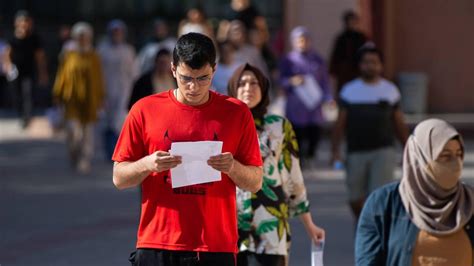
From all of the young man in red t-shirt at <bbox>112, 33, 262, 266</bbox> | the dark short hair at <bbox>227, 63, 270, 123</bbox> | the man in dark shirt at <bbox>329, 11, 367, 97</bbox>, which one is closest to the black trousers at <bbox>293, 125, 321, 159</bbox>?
the man in dark shirt at <bbox>329, 11, 367, 97</bbox>

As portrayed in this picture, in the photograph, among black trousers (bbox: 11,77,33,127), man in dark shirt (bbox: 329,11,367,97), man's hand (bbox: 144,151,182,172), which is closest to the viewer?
man's hand (bbox: 144,151,182,172)

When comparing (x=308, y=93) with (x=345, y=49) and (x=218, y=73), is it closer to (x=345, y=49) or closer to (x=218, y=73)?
(x=345, y=49)

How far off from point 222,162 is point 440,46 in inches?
661

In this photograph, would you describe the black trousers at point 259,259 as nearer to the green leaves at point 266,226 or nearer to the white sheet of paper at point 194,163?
the green leaves at point 266,226

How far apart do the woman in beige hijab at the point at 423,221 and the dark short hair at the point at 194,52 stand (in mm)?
980

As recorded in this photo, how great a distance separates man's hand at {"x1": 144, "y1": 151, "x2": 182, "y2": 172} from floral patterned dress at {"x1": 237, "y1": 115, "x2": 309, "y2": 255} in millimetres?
1503

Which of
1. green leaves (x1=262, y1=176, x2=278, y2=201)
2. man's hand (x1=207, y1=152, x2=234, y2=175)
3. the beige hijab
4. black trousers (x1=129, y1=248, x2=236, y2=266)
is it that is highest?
man's hand (x1=207, y1=152, x2=234, y2=175)

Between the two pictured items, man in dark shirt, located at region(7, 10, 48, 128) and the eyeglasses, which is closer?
the eyeglasses

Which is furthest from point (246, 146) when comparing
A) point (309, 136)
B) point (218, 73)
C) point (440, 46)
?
point (440, 46)

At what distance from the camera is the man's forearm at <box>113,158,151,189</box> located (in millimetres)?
5753

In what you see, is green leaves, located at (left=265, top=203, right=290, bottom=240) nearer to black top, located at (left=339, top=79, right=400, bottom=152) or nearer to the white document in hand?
black top, located at (left=339, top=79, right=400, bottom=152)

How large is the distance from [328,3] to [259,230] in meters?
15.1

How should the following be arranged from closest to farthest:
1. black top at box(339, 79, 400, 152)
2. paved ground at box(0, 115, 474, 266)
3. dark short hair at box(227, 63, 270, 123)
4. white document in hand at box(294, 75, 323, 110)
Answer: dark short hair at box(227, 63, 270, 123) < black top at box(339, 79, 400, 152) < paved ground at box(0, 115, 474, 266) < white document in hand at box(294, 75, 323, 110)

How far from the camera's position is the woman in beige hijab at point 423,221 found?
5.95 m
